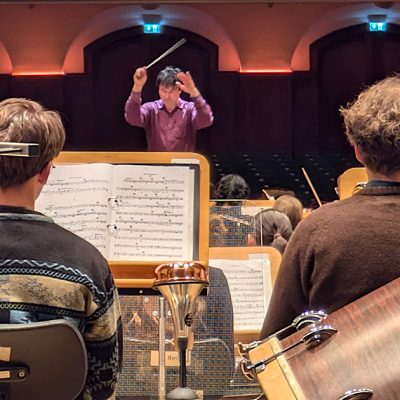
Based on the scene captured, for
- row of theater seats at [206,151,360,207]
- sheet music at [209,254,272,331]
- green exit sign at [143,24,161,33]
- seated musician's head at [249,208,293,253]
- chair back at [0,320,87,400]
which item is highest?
green exit sign at [143,24,161,33]

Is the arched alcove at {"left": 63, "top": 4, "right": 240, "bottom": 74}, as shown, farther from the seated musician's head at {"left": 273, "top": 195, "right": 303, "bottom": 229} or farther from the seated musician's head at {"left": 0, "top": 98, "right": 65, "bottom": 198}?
the seated musician's head at {"left": 0, "top": 98, "right": 65, "bottom": 198}

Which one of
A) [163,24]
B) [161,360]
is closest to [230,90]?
[163,24]

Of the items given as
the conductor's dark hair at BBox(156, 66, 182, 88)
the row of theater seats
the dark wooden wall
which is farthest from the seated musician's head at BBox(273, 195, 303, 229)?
the dark wooden wall

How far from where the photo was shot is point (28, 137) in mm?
1622

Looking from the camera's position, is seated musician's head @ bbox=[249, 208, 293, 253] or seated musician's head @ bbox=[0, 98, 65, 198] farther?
seated musician's head @ bbox=[249, 208, 293, 253]

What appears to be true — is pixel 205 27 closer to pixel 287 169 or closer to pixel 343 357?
pixel 287 169

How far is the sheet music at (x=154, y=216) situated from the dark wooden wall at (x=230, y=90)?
22.8 feet

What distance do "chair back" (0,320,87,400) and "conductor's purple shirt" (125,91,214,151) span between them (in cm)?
459

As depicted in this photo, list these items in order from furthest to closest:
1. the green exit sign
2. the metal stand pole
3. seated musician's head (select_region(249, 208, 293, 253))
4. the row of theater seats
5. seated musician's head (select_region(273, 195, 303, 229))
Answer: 1. the green exit sign
2. the row of theater seats
3. seated musician's head (select_region(273, 195, 303, 229))
4. seated musician's head (select_region(249, 208, 293, 253))
5. the metal stand pole

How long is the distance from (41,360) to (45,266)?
0.61 feet

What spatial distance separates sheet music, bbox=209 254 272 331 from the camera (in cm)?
254

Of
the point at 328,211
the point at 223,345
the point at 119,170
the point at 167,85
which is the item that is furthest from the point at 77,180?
the point at 167,85

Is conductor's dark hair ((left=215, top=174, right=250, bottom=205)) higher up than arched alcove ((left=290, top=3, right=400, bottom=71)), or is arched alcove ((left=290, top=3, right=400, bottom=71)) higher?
arched alcove ((left=290, top=3, right=400, bottom=71))

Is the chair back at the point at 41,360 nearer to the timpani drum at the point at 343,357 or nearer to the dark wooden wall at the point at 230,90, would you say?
the timpani drum at the point at 343,357
